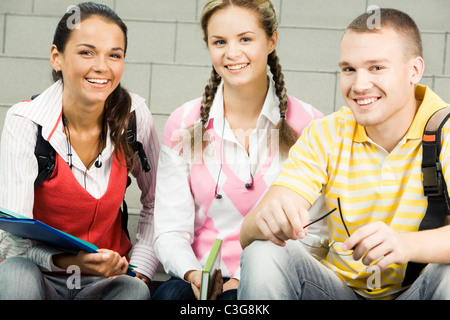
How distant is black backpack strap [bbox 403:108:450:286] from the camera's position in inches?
50.4

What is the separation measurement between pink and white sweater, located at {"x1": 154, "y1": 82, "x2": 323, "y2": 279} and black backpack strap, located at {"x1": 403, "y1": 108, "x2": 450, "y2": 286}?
481 mm

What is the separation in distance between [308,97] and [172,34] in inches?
26.4

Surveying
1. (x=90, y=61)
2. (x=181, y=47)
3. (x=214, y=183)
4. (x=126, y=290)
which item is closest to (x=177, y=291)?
(x=126, y=290)

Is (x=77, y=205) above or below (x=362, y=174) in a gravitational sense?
below

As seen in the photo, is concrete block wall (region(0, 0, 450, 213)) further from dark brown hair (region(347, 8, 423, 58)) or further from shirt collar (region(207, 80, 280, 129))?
dark brown hair (region(347, 8, 423, 58))

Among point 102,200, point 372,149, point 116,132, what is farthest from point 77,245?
point 372,149

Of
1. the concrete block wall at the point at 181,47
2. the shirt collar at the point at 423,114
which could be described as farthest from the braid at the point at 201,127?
the concrete block wall at the point at 181,47

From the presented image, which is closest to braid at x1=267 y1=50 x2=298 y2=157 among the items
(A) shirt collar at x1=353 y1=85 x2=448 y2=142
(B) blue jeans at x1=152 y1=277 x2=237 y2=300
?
(A) shirt collar at x1=353 y1=85 x2=448 y2=142

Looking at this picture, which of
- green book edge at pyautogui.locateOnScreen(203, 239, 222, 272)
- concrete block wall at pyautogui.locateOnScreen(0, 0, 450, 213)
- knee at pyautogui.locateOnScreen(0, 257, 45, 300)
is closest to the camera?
green book edge at pyautogui.locateOnScreen(203, 239, 222, 272)

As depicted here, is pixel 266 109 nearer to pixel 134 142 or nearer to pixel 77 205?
pixel 134 142

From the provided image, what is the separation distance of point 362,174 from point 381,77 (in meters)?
0.22

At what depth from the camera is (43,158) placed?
161cm
